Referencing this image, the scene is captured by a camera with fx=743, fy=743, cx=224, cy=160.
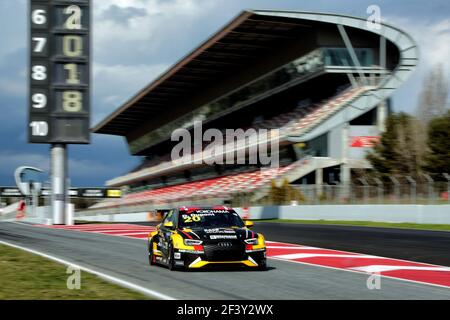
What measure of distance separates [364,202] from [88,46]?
14069 mm

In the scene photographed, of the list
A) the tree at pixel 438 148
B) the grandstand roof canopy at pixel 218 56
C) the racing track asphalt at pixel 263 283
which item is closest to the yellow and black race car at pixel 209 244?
the racing track asphalt at pixel 263 283

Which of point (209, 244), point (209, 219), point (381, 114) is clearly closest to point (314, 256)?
point (209, 219)

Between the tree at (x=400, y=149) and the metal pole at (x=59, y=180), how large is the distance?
62.6ft

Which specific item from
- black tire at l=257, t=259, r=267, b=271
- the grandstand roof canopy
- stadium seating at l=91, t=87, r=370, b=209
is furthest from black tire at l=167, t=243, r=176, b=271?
the grandstand roof canopy

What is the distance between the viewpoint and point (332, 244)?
19.4 meters

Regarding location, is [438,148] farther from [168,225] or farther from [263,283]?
[263,283]

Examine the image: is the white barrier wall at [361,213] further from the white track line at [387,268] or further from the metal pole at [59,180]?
the white track line at [387,268]

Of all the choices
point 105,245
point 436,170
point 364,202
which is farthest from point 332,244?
point 436,170

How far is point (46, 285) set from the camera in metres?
9.88

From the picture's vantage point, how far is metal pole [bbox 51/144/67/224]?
1361 inches

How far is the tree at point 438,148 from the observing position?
4234 cm

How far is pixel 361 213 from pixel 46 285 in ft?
81.3

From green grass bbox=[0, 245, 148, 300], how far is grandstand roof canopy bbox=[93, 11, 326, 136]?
33186 mm

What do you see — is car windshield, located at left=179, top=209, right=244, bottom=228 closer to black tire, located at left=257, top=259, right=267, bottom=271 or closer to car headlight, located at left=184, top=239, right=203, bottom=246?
car headlight, located at left=184, top=239, right=203, bottom=246
